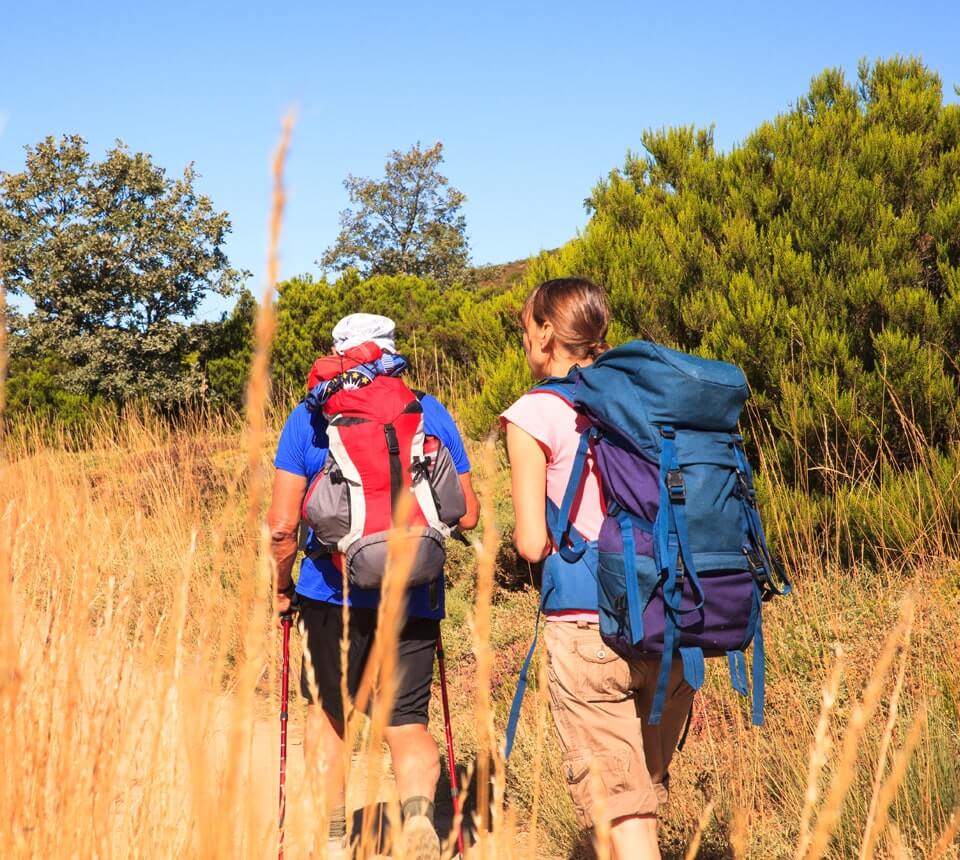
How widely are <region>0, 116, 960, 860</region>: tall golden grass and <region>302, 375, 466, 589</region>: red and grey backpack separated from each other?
338 millimetres

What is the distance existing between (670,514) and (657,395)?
0.93 ft

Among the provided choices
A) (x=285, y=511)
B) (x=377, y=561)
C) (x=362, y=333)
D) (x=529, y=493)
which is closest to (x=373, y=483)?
(x=377, y=561)

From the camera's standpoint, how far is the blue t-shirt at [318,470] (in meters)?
3.11

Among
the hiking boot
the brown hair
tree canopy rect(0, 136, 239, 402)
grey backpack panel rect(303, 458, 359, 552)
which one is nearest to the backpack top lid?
the brown hair

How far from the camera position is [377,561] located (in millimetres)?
2818

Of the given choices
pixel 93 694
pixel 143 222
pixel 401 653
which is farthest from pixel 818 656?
pixel 143 222

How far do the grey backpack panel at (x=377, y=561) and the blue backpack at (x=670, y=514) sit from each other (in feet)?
2.14

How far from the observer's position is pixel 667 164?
23.0ft

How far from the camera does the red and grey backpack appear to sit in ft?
9.39

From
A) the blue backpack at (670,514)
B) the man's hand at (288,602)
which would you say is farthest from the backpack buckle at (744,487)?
the man's hand at (288,602)

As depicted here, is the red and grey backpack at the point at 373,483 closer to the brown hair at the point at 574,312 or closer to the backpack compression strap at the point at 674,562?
the brown hair at the point at 574,312

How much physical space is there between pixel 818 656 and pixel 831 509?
3.71 feet

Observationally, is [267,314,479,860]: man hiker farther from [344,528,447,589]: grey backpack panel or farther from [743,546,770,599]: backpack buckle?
[743,546,770,599]: backpack buckle

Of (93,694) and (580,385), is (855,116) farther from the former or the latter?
(93,694)
